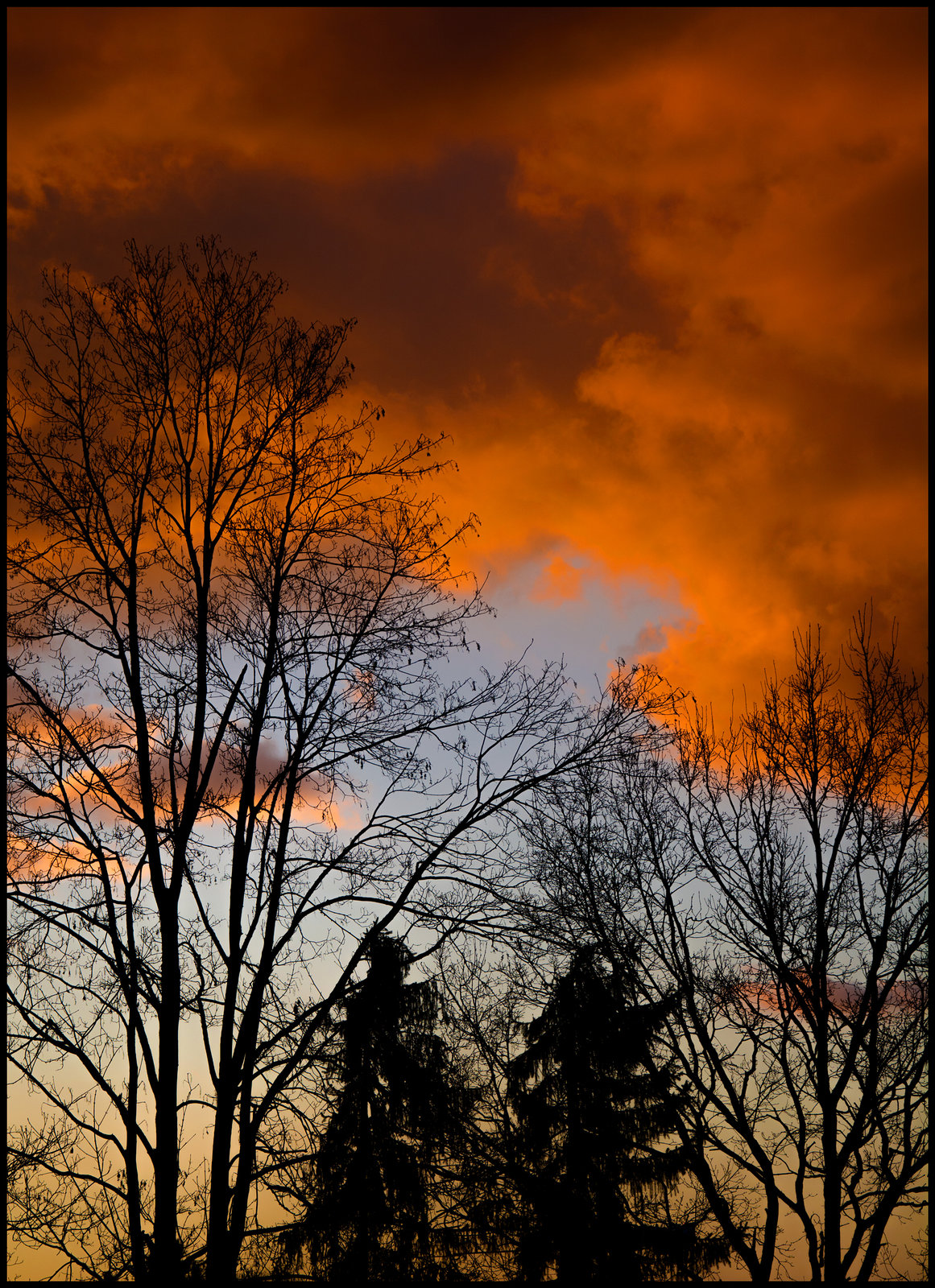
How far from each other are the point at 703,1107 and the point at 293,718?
1224 centimetres

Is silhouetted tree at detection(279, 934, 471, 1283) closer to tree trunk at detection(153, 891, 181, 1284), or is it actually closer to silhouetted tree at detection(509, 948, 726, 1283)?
silhouetted tree at detection(509, 948, 726, 1283)

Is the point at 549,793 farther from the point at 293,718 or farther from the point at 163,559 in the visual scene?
the point at 163,559

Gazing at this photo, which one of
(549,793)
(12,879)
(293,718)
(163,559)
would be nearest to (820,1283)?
(549,793)

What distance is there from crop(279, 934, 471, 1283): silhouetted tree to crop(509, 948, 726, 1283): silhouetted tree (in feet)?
7.31

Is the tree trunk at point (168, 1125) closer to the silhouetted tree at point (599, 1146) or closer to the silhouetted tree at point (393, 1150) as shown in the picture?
the silhouetted tree at point (393, 1150)

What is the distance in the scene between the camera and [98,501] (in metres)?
10.1

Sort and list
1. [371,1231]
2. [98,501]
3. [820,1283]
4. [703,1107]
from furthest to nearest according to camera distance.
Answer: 1. [371,1231]
2. [703,1107]
3. [820,1283]
4. [98,501]

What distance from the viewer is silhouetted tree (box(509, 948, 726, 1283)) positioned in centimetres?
1902

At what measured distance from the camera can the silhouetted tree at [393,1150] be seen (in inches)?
576

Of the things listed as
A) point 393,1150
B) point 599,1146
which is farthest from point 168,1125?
point 599,1146

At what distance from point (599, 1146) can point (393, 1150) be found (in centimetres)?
636

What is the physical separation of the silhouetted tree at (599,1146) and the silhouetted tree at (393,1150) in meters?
2.23

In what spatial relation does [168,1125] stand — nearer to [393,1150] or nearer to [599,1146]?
[393,1150]

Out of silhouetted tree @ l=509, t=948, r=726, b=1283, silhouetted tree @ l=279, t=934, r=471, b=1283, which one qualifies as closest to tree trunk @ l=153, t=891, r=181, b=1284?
silhouetted tree @ l=279, t=934, r=471, b=1283
